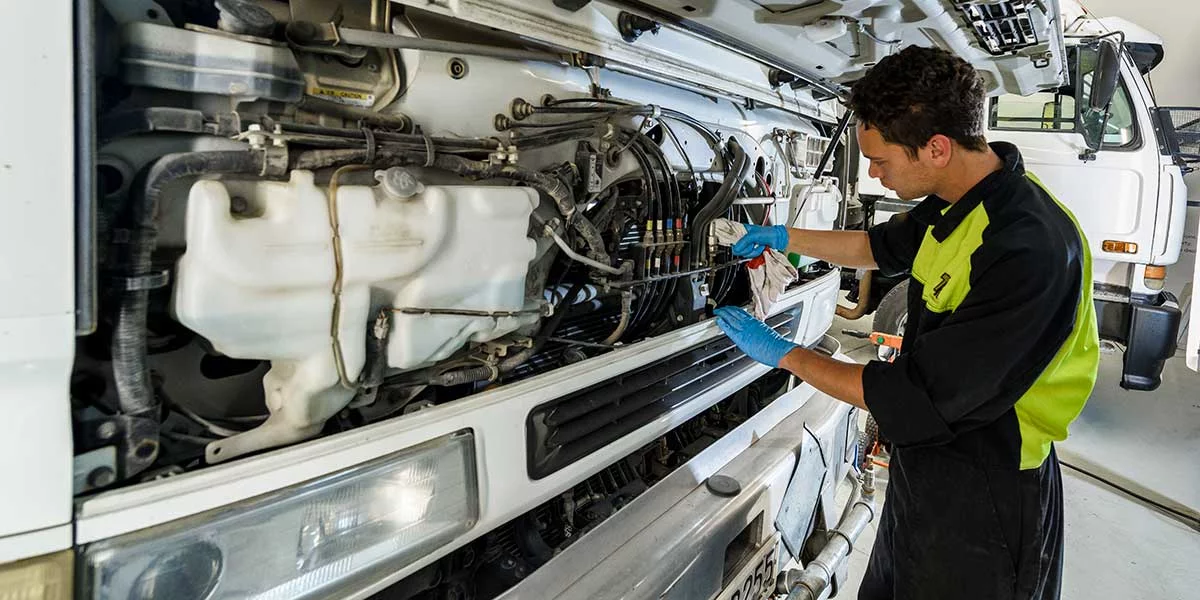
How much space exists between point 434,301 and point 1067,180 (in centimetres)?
513

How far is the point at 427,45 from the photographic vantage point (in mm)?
1123

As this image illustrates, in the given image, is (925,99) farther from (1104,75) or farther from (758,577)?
(1104,75)

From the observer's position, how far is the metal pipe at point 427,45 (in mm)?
1034

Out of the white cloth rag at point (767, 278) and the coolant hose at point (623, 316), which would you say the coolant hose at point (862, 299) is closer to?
the white cloth rag at point (767, 278)

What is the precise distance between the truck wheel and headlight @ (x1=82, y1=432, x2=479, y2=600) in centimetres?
454

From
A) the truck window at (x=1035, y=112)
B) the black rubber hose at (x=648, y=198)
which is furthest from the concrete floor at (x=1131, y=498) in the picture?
the truck window at (x=1035, y=112)

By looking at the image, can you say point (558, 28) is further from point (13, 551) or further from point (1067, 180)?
point (1067, 180)

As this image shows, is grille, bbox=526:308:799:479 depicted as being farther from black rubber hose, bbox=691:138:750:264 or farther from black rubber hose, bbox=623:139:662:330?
black rubber hose, bbox=691:138:750:264

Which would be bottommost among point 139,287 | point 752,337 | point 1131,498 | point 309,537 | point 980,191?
point 1131,498

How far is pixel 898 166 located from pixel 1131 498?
3420 mm

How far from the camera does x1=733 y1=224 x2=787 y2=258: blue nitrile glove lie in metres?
1.84

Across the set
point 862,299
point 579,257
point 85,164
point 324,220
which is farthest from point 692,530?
point 862,299

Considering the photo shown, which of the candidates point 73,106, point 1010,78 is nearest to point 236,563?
point 73,106

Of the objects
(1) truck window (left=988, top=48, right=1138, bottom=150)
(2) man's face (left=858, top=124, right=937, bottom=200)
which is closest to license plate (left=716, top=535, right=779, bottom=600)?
(2) man's face (left=858, top=124, right=937, bottom=200)
